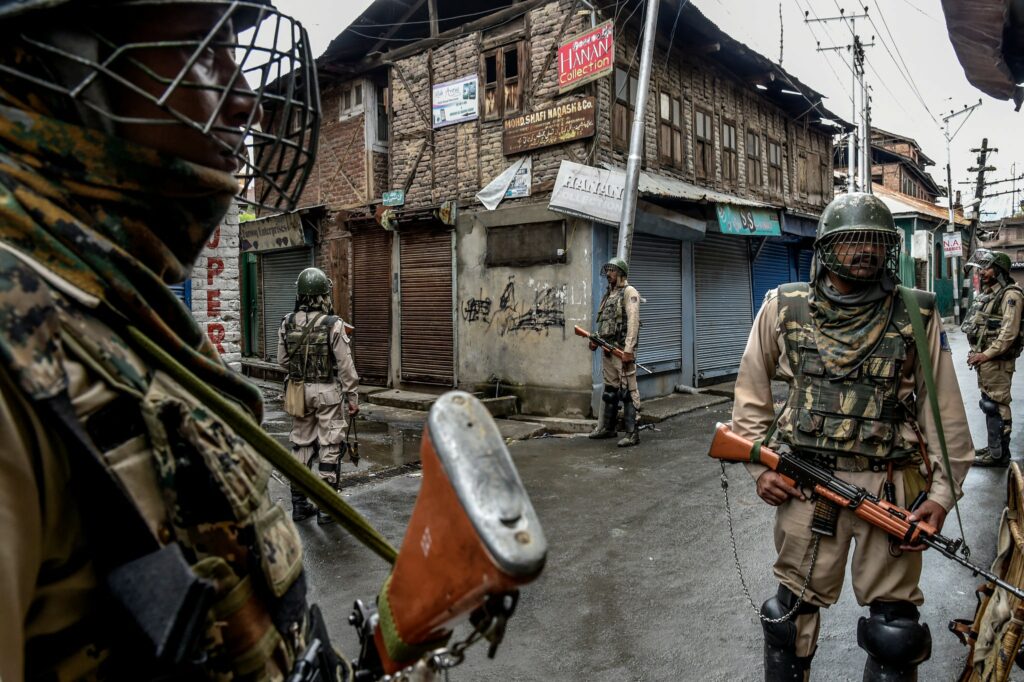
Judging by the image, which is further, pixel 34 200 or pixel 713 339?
pixel 713 339

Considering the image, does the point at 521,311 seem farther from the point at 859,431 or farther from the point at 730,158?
the point at 859,431

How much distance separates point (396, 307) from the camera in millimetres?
12531

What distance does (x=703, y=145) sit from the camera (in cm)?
1278

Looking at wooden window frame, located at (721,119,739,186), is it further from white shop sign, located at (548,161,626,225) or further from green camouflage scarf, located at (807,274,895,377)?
green camouflage scarf, located at (807,274,895,377)

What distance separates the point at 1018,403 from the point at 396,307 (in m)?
10.5

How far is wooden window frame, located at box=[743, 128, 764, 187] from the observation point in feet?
46.5

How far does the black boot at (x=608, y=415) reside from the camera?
843 cm

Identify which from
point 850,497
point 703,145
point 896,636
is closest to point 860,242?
point 850,497

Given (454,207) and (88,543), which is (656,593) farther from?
(454,207)

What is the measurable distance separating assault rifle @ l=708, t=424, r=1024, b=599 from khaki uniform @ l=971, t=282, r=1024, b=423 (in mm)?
5087

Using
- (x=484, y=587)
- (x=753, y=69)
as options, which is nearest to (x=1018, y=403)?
(x=753, y=69)

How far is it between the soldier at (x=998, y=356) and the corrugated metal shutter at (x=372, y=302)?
30.6ft

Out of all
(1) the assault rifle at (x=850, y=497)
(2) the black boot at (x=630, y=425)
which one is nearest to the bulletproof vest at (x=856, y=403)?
(1) the assault rifle at (x=850, y=497)

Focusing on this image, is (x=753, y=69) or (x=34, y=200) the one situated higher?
(x=753, y=69)
